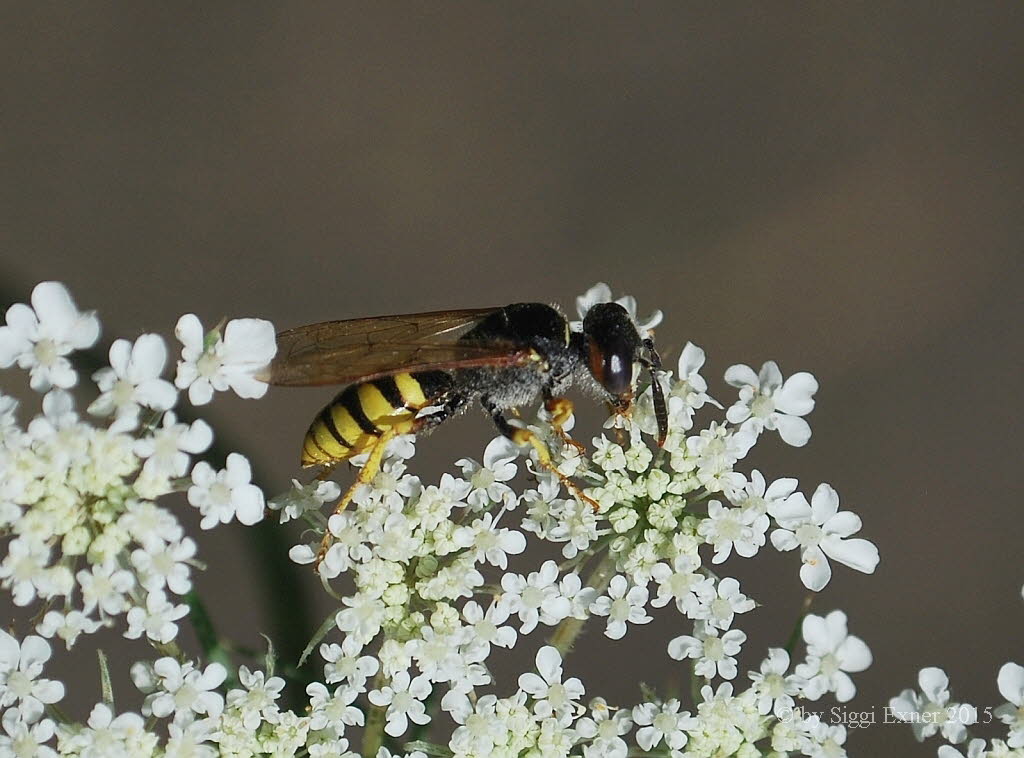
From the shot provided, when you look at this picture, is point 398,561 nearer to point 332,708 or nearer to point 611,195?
point 332,708

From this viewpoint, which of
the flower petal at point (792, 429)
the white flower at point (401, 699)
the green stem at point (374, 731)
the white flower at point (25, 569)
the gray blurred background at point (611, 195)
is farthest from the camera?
the gray blurred background at point (611, 195)

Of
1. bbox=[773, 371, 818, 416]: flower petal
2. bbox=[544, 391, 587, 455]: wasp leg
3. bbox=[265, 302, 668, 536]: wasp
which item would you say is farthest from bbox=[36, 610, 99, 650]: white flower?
bbox=[773, 371, 818, 416]: flower petal

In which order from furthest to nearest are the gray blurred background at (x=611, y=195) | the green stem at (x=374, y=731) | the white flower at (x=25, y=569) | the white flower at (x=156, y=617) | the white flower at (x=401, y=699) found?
the gray blurred background at (x=611, y=195)
the green stem at (x=374, y=731)
the white flower at (x=401, y=699)
the white flower at (x=156, y=617)
the white flower at (x=25, y=569)

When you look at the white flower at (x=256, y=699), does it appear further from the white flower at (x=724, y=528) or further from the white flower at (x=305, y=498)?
the white flower at (x=724, y=528)

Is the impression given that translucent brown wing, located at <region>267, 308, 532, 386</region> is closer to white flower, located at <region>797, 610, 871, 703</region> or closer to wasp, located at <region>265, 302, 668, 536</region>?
wasp, located at <region>265, 302, 668, 536</region>

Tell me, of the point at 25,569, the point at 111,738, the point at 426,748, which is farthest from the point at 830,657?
the point at 25,569

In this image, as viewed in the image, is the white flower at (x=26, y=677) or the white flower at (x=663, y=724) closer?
the white flower at (x=26, y=677)

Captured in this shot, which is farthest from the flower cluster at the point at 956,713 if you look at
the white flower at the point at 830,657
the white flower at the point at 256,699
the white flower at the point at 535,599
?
the white flower at the point at 256,699

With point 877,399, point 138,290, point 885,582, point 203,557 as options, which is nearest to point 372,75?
point 138,290
